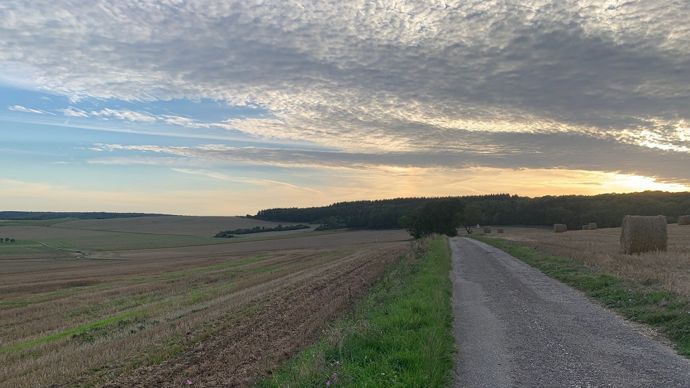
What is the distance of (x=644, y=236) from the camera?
29.4 metres

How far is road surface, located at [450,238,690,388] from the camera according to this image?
7262 mm

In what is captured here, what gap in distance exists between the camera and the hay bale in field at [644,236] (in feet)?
96.2

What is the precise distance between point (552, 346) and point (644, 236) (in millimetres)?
23866

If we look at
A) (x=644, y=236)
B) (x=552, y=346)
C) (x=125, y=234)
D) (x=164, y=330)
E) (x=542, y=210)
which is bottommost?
(x=125, y=234)

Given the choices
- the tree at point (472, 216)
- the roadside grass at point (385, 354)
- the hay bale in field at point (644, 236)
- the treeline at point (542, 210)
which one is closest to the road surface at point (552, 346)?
the roadside grass at point (385, 354)

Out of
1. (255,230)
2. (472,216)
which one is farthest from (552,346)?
(255,230)

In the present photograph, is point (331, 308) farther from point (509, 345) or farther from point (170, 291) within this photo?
point (170, 291)

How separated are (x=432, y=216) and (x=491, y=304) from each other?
7867 centimetres

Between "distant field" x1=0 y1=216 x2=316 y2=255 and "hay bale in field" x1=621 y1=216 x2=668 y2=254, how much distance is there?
3141 inches

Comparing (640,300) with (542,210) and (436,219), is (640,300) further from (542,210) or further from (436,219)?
(542,210)

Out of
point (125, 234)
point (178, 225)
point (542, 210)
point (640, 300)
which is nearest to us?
point (640, 300)

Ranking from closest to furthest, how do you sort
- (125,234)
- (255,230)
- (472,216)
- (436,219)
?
1. (436,219)
2. (472,216)
3. (125,234)
4. (255,230)

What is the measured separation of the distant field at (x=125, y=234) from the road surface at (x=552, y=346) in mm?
84425

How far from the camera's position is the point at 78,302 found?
84.0 ft
